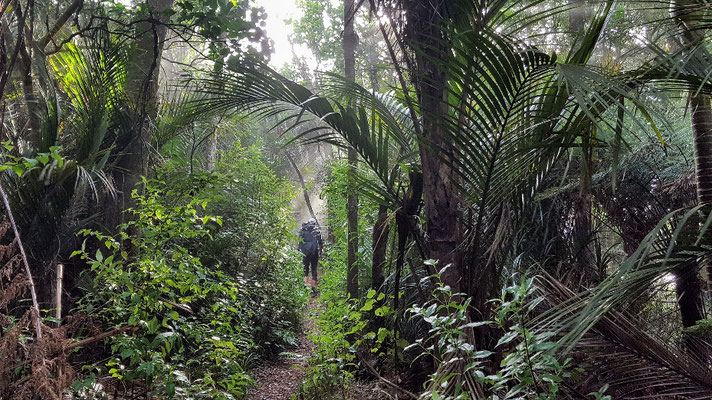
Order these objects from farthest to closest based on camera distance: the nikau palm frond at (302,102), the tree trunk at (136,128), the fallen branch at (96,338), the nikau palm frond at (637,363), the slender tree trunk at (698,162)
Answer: the tree trunk at (136,128)
the nikau palm frond at (302,102)
the slender tree trunk at (698,162)
the fallen branch at (96,338)
the nikau palm frond at (637,363)

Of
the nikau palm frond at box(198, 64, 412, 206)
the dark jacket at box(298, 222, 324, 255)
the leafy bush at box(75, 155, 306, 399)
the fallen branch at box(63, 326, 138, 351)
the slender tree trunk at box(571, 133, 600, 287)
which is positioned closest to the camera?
the fallen branch at box(63, 326, 138, 351)

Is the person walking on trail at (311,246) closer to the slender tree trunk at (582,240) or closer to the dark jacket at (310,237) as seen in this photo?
the dark jacket at (310,237)

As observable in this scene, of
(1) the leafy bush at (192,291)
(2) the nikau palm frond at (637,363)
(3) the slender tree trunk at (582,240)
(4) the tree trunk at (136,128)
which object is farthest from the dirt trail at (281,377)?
(2) the nikau palm frond at (637,363)

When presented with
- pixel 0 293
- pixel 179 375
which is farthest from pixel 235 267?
pixel 0 293

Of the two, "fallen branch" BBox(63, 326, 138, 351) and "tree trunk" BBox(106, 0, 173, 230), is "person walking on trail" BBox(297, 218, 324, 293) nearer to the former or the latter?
"tree trunk" BBox(106, 0, 173, 230)

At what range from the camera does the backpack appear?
A: 1051 cm

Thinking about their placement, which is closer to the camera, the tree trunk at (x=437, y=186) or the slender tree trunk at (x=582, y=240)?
the tree trunk at (x=437, y=186)

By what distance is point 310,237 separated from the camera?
1069 centimetres

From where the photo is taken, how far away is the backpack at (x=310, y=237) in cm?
1051

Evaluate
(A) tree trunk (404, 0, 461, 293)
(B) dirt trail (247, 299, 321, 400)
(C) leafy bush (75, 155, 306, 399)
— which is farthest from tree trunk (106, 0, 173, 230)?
(A) tree trunk (404, 0, 461, 293)

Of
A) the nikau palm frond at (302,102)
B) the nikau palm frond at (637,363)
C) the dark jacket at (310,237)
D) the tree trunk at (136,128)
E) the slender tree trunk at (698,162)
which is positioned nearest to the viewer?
the nikau palm frond at (637,363)

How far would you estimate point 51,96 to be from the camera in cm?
412

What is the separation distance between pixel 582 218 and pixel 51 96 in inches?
163

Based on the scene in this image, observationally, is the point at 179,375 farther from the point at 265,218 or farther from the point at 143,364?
the point at 265,218
